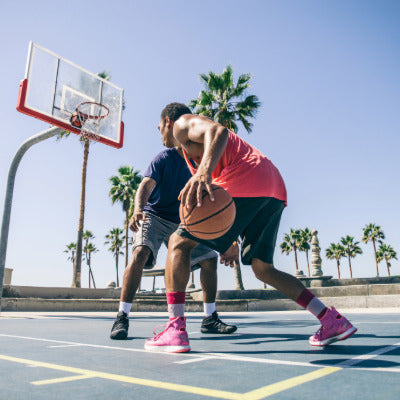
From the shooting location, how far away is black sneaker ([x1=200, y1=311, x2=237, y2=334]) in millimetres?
3583

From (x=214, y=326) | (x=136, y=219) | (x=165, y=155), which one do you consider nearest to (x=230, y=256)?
(x=214, y=326)

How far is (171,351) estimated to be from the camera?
92.8 inches

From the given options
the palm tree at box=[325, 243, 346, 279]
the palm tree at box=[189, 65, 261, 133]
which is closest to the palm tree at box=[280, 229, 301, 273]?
the palm tree at box=[325, 243, 346, 279]

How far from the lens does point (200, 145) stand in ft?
8.25

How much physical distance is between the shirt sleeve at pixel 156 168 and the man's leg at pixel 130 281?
0.82 m

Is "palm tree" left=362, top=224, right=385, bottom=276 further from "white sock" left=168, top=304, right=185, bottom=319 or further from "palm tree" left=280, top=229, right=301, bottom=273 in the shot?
"white sock" left=168, top=304, right=185, bottom=319

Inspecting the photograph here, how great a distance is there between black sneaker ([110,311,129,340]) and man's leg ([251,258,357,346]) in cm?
134

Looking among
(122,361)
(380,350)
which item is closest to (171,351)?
(122,361)

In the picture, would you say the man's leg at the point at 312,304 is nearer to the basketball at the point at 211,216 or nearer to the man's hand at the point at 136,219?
the basketball at the point at 211,216

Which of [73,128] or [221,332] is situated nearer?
[221,332]

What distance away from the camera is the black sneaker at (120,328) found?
10.5ft

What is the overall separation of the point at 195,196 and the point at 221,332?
75.8 inches

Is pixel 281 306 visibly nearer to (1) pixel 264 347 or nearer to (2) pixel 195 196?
(1) pixel 264 347

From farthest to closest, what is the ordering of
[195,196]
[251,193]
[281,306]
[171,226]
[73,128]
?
[281,306] < [73,128] < [171,226] < [251,193] < [195,196]
